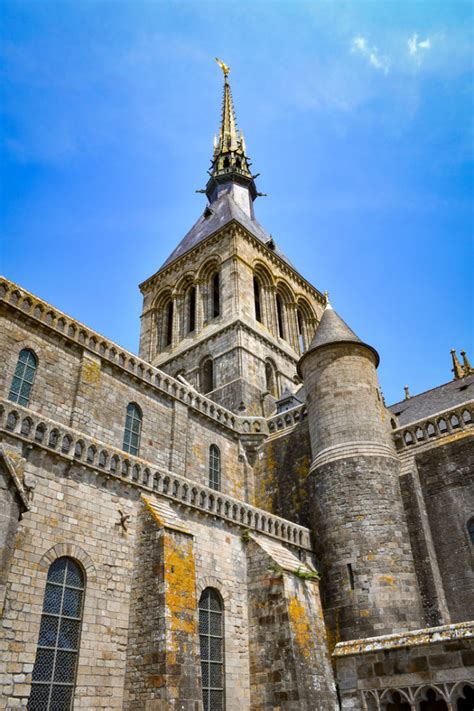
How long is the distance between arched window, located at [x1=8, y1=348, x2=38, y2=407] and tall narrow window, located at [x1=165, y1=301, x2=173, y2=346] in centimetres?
1508

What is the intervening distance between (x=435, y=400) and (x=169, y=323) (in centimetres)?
1571

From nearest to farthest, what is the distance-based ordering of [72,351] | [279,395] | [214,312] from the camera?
1. [72,351]
2. [279,395]
3. [214,312]

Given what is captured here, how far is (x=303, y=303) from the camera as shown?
3197 centimetres

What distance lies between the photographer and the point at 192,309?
30.1m

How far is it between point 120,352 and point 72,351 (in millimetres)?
1714

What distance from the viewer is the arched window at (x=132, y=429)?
16.4m

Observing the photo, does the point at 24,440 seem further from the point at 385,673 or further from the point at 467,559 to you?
the point at 467,559

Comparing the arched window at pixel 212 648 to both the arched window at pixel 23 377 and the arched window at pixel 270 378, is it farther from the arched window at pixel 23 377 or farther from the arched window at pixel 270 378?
the arched window at pixel 270 378

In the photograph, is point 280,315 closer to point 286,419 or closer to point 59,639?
point 286,419

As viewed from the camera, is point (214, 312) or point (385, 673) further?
point (214, 312)

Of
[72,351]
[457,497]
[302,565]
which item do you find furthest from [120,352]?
[457,497]

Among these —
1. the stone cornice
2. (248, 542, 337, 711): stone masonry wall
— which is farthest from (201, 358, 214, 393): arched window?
(248, 542, 337, 711): stone masonry wall

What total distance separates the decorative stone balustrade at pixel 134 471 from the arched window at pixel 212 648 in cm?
208

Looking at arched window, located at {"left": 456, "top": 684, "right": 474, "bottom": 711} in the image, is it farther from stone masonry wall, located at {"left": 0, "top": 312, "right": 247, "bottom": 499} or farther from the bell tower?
the bell tower
